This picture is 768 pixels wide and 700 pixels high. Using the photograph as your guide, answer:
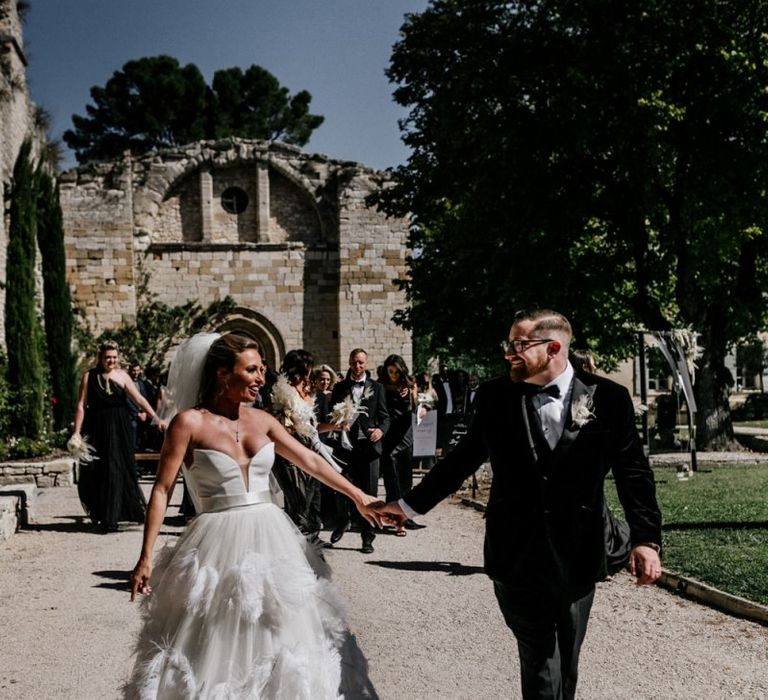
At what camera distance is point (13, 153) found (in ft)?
69.8

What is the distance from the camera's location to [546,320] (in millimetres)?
3705

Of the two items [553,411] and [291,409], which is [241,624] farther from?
[291,409]

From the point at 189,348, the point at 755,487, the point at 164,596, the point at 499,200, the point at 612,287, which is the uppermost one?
the point at 499,200

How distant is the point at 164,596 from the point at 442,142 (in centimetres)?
1807

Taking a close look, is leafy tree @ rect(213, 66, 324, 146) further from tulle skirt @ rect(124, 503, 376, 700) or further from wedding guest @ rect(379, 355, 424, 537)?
tulle skirt @ rect(124, 503, 376, 700)

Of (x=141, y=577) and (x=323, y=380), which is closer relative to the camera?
(x=141, y=577)

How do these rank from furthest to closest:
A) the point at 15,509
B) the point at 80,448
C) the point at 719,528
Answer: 1. the point at 15,509
2. the point at 80,448
3. the point at 719,528

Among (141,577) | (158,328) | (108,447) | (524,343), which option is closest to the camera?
(524,343)

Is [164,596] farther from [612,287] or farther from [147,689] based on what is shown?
[612,287]

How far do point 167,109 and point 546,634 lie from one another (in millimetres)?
50264

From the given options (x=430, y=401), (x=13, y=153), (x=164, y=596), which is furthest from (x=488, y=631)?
(x=13, y=153)

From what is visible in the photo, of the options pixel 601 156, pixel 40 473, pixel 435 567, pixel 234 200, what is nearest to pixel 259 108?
pixel 234 200

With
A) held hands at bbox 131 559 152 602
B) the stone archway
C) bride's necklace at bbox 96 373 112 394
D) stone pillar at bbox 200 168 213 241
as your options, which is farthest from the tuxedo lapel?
stone pillar at bbox 200 168 213 241

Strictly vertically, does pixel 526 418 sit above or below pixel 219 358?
below
